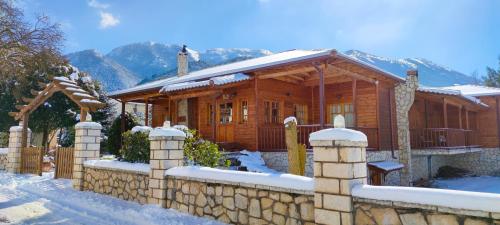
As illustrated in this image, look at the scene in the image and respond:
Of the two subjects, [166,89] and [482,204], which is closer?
[482,204]

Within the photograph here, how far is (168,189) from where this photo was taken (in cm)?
690

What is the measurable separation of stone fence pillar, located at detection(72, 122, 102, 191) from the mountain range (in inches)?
3051

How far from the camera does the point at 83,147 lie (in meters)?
9.95

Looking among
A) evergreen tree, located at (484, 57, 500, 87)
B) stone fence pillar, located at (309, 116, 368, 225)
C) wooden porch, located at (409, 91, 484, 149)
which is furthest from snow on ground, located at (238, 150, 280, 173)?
evergreen tree, located at (484, 57, 500, 87)

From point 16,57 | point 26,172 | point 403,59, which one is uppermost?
point 403,59

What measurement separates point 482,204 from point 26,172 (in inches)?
579

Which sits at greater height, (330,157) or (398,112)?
(398,112)

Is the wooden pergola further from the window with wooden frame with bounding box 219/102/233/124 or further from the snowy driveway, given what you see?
the window with wooden frame with bounding box 219/102/233/124

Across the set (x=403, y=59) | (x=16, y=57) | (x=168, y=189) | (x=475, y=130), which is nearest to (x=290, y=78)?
(x=168, y=189)

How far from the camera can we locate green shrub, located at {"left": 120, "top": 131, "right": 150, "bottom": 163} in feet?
28.9

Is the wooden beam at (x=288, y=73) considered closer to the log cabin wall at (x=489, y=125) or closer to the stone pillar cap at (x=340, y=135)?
the stone pillar cap at (x=340, y=135)

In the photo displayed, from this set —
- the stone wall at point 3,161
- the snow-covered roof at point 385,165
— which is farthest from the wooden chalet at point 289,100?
the stone wall at point 3,161

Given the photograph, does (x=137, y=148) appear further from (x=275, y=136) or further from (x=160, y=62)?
(x=160, y=62)

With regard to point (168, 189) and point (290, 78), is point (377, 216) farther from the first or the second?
point (290, 78)
